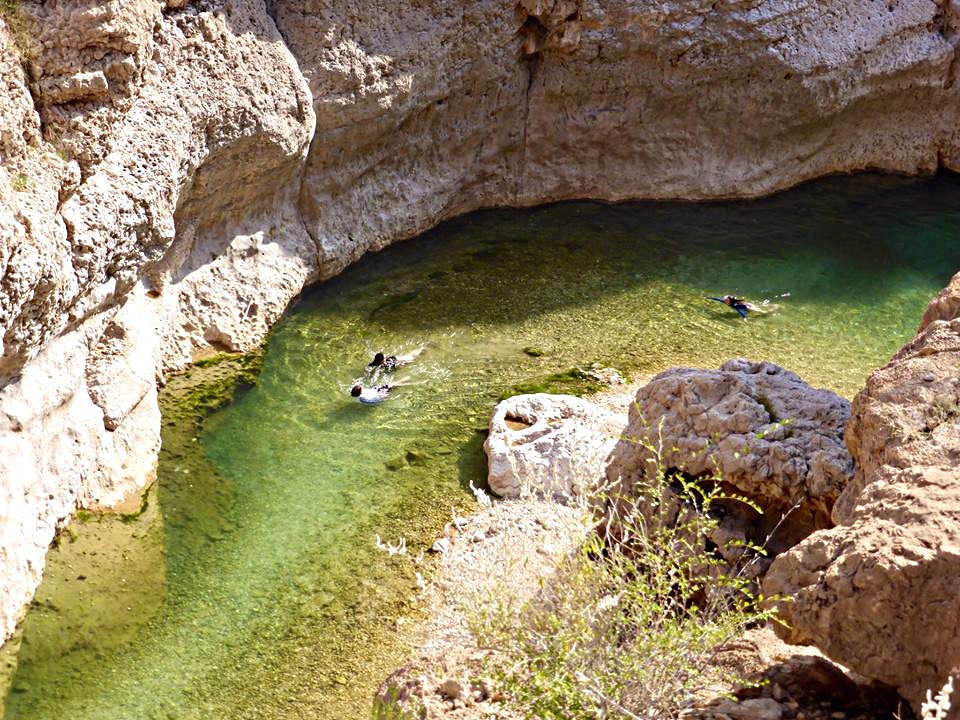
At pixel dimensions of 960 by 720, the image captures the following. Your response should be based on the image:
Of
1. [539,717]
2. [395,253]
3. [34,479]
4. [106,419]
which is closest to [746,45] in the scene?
[395,253]

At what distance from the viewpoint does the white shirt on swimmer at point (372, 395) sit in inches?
432

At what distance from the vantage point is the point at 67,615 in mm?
8227

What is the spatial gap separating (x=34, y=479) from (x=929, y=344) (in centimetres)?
645

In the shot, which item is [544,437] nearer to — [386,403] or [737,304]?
[386,403]

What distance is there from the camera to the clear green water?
8.00m

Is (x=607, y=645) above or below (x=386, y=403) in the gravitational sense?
above

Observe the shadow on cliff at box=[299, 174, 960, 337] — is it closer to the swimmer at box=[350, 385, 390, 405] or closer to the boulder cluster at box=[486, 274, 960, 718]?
the swimmer at box=[350, 385, 390, 405]

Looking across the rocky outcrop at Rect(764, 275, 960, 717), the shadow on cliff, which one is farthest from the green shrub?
the shadow on cliff

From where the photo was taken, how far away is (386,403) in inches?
432

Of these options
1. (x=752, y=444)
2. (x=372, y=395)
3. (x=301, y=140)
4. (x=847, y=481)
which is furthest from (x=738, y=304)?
(x=847, y=481)

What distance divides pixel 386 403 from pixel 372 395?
0.16 m

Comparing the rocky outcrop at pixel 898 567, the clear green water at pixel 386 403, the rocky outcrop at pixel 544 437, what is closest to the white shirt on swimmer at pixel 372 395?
the clear green water at pixel 386 403

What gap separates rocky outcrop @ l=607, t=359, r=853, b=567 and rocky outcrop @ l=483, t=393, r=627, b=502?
1.58 metres

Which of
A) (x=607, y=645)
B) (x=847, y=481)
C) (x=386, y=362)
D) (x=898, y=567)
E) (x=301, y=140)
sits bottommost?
(x=386, y=362)
